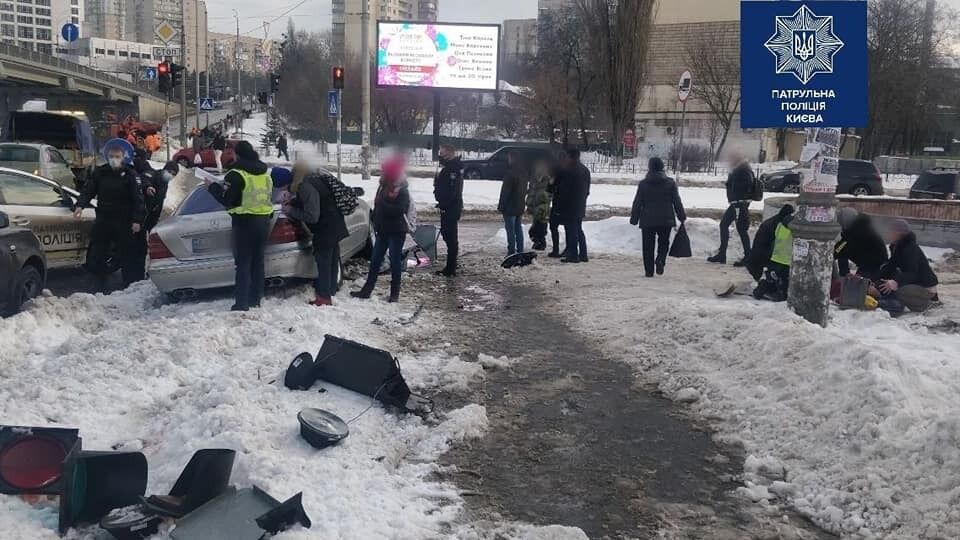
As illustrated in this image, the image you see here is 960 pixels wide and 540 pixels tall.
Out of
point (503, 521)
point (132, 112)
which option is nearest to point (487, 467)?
point (503, 521)

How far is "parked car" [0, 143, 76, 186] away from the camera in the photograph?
16.4 m

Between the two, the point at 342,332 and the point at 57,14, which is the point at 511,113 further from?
the point at 57,14

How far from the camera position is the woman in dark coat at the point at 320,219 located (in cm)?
883

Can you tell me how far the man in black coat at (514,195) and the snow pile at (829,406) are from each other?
5196 mm

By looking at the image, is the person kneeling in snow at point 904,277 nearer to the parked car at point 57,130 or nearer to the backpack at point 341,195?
the backpack at point 341,195

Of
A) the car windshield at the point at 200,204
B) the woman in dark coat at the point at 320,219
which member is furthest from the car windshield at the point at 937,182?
the car windshield at the point at 200,204

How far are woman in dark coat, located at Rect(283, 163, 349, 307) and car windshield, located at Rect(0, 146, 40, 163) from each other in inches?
393

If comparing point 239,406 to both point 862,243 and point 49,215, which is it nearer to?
point 49,215

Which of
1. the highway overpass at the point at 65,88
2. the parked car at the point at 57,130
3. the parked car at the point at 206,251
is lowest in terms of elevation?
the parked car at the point at 206,251

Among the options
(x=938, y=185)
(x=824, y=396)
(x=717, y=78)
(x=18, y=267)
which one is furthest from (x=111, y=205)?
(x=717, y=78)

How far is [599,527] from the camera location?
4477 mm

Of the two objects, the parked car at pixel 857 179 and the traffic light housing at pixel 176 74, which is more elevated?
the traffic light housing at pixel 176 74

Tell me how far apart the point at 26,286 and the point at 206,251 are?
1.76m

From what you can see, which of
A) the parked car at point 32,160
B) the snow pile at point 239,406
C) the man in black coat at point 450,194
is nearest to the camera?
the snow pile at point 239,406
